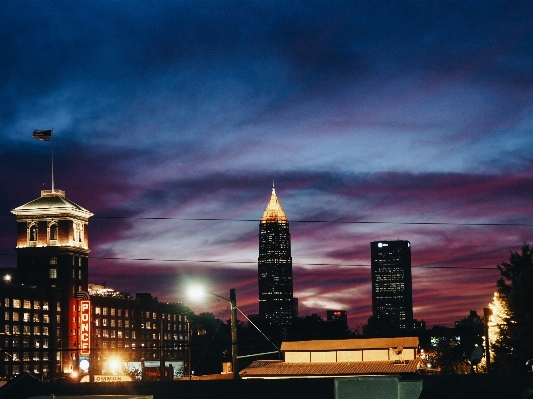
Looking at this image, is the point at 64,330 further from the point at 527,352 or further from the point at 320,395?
the point at 320,395

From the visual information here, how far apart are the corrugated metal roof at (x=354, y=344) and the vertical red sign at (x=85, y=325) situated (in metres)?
108

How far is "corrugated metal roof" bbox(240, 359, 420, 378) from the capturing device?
59.1 m

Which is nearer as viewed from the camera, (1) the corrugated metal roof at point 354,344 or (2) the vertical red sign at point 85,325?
(1) the corrugated metal roof at point 354,344

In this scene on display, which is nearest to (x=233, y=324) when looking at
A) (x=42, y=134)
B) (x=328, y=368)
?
(x=328, y=368)

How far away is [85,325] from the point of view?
566ft

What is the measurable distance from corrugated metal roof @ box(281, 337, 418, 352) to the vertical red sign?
355 ft

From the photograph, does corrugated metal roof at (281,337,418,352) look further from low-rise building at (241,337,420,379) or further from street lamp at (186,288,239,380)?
street lamp at (186,288,239,380)

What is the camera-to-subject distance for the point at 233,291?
1657 inches

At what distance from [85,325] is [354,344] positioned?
115m

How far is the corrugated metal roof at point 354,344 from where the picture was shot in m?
66.2

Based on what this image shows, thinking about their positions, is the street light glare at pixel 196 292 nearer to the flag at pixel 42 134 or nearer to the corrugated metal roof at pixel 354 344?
the corrugated metal roof at pixel 354 344

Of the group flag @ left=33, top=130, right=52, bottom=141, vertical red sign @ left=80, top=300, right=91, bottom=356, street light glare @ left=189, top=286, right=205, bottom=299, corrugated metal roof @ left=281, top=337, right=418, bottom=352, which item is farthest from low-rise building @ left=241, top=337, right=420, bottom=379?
vertical red sign @ left=80, top=300, right=91, bottom=356

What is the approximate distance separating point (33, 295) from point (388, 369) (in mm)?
145959

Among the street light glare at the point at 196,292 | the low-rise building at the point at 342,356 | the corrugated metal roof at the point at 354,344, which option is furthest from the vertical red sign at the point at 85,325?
the street light glare at the point at 196,292
